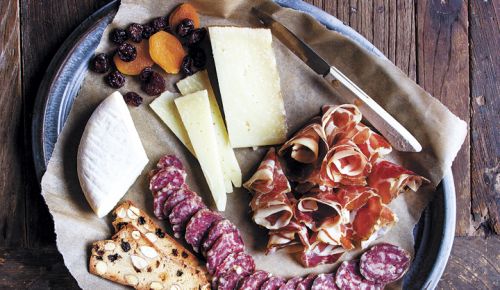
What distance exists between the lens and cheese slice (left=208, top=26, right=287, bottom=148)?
166 cm

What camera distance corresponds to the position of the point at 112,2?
1.64 metres

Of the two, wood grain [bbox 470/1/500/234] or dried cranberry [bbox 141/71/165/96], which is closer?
dried cranberry [bbox 141/71/165/96]

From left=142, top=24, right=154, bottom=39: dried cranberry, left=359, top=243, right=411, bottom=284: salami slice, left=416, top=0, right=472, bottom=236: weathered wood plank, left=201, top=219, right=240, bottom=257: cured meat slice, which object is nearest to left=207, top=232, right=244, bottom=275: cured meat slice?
left=201, top=219, right=240, bottom=257: cured meat slice

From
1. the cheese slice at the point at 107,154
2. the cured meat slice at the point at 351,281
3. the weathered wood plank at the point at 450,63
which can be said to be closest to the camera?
the cheese slice at the point at 107,154

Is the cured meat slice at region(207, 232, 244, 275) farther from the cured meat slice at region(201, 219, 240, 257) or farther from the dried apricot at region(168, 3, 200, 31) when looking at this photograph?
the dried apricot at region(168, 3, 200, 31)

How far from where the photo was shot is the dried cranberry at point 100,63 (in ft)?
5.30

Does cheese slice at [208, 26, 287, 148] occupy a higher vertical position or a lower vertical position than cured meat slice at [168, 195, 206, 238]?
higher

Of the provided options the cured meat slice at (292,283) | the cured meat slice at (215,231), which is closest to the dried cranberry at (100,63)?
the cured meat slice at (215,231)

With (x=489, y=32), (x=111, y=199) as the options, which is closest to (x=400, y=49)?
(x=489, y=32)

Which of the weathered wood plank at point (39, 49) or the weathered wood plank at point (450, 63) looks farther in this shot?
the weathered wood plank at point (450, 63)

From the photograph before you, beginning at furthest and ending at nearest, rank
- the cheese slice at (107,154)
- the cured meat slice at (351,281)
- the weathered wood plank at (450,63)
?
1. the weathered wood plank at (450,63)
2. the cured meat slice at (351,281)
3. the cheese slice at (107,154)

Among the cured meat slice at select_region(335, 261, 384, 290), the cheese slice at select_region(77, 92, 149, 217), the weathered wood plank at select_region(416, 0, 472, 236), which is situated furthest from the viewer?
the weathered wood plank at select_region(416, 0, 472, 236)

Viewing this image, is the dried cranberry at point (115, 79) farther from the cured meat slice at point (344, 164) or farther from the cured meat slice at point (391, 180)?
the cured meat slice at point (391, 180)

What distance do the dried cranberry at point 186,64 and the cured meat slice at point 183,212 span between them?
0.34 metres
